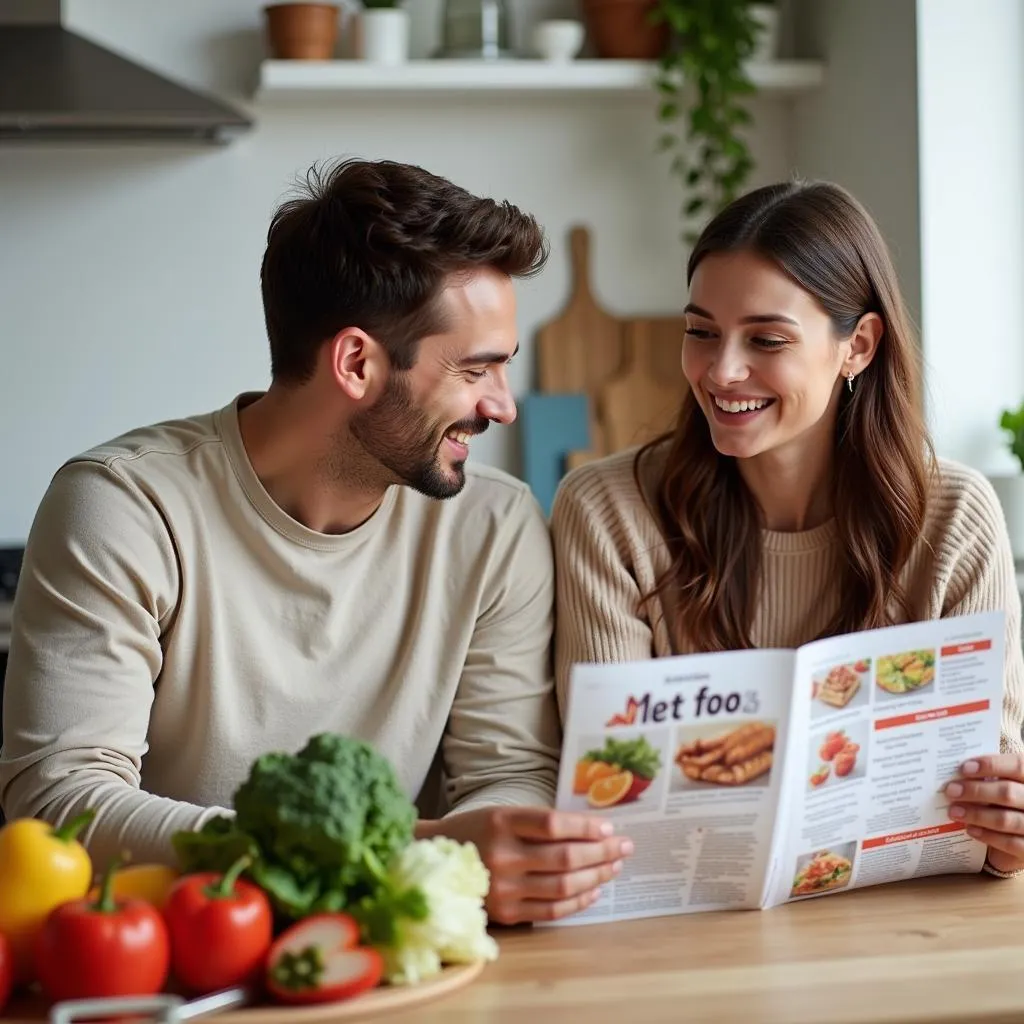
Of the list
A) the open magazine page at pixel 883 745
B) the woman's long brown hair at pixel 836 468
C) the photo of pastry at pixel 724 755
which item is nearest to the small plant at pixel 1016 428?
the woman's long brown hair at pixel 836 468

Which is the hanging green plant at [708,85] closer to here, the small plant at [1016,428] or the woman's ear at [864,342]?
the small plant at [1016,428]

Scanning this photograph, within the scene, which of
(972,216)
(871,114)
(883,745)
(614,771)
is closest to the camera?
(614,771)

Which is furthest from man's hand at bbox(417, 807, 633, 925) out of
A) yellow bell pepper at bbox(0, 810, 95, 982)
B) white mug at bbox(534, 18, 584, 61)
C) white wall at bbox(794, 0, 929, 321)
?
white mug at bbox(534, 18, 584, 61)

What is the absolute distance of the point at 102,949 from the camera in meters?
1.05

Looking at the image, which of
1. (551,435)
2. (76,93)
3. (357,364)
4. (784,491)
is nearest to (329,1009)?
(357,364)

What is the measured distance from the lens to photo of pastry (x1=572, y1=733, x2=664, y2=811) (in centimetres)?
130

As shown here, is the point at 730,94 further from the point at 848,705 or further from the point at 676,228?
the point at 848,705

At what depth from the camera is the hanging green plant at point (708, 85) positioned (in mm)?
3348

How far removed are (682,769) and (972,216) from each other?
205 cm

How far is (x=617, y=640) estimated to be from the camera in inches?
67.3

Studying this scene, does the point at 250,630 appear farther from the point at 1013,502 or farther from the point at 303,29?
the point at 303,29

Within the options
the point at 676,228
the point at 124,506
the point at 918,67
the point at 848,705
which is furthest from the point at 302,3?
the point at 848,705

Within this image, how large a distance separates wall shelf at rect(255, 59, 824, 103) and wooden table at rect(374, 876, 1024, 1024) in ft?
7.57

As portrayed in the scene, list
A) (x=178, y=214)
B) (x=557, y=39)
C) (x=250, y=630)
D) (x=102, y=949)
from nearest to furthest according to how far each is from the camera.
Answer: (x=102, y=949)
(x=250, y=630)
(x=557, y=39)
(x=178, y=214)
